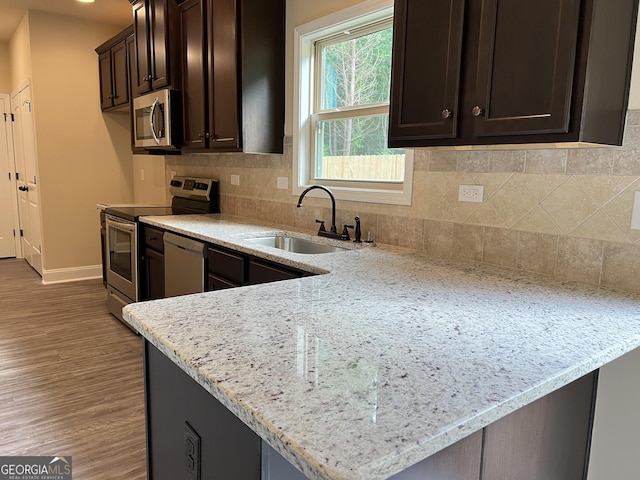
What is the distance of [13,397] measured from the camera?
98.8 inches

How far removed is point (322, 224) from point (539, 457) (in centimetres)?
171

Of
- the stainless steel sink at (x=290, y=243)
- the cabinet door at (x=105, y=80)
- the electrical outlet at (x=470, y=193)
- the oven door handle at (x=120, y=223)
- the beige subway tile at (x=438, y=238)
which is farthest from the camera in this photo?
the cabinet door at (x=105, y=80)

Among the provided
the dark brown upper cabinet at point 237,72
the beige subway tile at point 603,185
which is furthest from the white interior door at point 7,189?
the beige subway tile at point 603,185

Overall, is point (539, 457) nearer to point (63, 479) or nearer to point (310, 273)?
point (310, 273)

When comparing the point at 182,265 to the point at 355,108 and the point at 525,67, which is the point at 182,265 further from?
the point at 525,67

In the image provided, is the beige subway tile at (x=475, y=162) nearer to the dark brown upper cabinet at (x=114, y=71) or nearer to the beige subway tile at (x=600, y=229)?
the beige subway tile at (x=600, y=229)

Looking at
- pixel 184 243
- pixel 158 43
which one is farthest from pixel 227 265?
pixel 158 43

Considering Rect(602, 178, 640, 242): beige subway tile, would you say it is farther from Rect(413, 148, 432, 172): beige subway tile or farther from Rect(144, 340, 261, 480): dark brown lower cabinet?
Rect(144, 340, 261, 480): dark brown lower cabinet

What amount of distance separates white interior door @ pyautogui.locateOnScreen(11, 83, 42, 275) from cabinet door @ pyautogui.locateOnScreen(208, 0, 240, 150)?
9.00 feet

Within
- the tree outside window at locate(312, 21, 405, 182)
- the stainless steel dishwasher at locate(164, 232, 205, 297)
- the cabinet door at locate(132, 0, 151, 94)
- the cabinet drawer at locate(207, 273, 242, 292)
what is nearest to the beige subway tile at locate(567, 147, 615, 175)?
the tree outside window at locate(312, 21, 405, 182)

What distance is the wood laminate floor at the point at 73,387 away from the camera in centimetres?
206

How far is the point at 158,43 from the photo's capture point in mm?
3666

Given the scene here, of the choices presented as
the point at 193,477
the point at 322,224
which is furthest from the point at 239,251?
the point at 193,477

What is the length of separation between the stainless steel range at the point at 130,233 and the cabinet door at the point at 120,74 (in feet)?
3.55
